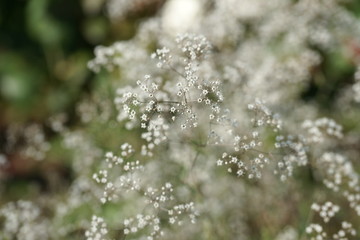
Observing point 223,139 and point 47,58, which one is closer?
point 223,139

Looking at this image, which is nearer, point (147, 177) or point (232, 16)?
point (147, 177)

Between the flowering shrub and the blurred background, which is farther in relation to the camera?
the blurred background

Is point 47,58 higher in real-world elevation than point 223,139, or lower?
higher

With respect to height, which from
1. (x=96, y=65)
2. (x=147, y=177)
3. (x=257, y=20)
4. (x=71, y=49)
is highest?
(x=71, y=49)

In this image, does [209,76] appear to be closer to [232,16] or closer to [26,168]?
[232,16]

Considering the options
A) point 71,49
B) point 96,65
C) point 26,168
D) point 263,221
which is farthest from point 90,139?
point 71,49

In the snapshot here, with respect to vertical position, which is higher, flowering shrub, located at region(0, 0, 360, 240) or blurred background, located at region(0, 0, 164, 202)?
blurred background, located at region(0, 0, 164, 202)

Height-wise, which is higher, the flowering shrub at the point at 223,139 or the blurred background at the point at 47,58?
the blurred background at the point at 47,58

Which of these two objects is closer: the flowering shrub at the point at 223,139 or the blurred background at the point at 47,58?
the flowering shrub at the point at 223,139
